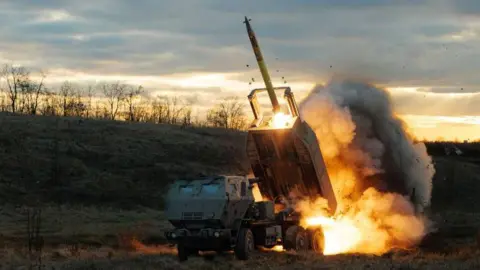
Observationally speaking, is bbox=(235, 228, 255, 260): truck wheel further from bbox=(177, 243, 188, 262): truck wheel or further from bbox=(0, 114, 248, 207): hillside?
bbox=(0, 114, 248, 207): hillside

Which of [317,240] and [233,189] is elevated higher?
[233,189]

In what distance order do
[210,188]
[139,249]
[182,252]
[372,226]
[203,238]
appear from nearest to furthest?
[203,238] < [210,188] < [182,252] < [372,226] < [139,249]

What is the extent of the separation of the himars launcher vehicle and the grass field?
76 centimetres

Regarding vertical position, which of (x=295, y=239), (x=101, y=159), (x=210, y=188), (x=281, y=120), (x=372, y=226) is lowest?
(x=295, y=239)

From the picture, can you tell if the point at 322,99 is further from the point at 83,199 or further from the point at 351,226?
the point at 83,199

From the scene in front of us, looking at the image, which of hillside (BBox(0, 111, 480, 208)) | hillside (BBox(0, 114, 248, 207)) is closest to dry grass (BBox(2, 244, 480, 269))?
hillside (BBox(0, 114, 248, 207))

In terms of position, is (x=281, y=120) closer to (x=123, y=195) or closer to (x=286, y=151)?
(x=286, y=151)

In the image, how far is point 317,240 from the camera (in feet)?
90.4

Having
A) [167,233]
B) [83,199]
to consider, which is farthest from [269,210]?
[83,199]

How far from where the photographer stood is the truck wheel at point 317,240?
89.6ft

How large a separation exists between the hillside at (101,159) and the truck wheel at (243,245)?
25.3 metres

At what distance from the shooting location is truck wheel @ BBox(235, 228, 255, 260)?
23.9 m

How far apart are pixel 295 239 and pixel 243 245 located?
9.73 feet

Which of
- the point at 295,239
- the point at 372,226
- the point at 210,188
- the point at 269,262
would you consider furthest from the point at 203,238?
the point at 372,226
